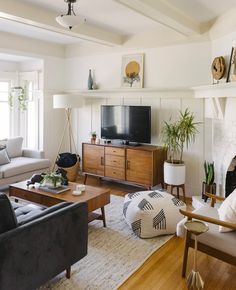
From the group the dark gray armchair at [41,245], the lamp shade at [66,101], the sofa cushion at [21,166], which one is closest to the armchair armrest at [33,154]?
the sofa cushion at [21,166]

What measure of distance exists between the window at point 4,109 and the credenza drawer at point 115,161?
8.86 ft

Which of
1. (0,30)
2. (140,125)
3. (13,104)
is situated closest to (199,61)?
(140,125)

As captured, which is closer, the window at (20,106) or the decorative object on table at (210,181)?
the decorative object on table at (210,181)

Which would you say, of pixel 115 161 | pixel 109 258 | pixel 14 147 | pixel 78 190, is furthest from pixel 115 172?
pixel 109 258

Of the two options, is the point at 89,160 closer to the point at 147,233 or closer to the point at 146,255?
the point at 147,233

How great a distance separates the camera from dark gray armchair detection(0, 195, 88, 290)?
192 centimetres

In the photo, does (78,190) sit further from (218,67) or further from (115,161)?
(218,67)

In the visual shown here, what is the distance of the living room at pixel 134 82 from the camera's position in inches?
125

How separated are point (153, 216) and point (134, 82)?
2.80 m

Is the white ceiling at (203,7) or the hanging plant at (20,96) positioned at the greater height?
the white ceiling at (203,7)

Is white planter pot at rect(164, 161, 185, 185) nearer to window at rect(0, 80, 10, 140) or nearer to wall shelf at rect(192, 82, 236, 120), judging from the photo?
wall shelf at rect(192, 82, 236, 120)

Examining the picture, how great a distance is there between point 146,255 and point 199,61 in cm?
311

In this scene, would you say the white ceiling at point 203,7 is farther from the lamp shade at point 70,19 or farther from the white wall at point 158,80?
the lamp shade at point 70,19

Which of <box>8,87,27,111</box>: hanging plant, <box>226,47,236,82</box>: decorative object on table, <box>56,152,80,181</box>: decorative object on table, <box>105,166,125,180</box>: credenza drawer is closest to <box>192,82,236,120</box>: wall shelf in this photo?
<box>226,47,236,82</box>: decorative object on table
